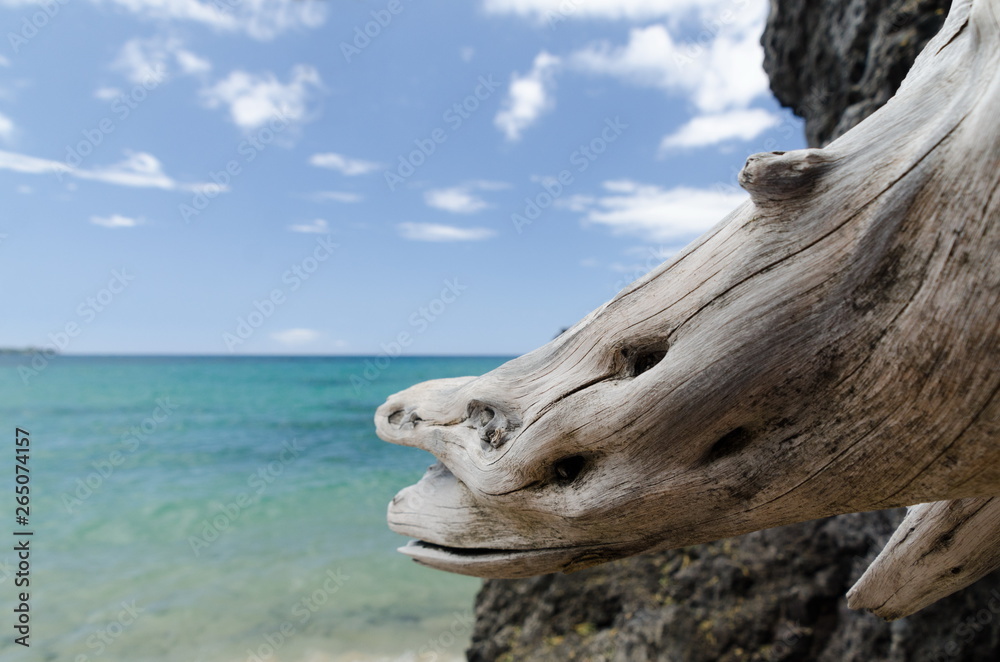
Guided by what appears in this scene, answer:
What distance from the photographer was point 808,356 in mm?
1146

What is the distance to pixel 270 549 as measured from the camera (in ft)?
32.1

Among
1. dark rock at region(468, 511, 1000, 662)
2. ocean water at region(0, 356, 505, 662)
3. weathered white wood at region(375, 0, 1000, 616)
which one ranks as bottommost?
dark rock at region(468, 511, 1000, 662)

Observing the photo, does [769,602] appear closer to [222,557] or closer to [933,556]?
[933,556]

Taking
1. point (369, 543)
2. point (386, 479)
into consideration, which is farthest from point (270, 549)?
point (386, 479)

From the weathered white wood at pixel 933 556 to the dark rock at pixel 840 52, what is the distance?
4.07 m

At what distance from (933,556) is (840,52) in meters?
5.36

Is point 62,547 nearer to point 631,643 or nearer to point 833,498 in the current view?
point 631,643

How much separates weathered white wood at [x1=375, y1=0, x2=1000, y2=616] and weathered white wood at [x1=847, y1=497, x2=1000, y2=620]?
46 cm

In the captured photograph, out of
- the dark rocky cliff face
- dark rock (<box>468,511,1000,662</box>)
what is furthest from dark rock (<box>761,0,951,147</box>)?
dark rock (<box>468,511,1000,662</box>)

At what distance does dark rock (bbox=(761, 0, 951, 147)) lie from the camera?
14.9 feet

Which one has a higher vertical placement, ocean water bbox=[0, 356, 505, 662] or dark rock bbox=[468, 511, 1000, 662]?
ocean water bbox=[0, 356, 505, 662]

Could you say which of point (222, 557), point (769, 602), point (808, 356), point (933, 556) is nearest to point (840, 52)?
point (769, 602)

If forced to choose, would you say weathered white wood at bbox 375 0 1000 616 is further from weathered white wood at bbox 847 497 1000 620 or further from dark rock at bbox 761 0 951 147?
dark rock at bbox 761 0 951 147

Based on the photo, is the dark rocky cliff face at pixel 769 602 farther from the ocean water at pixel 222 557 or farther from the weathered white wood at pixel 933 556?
the weathered white wood at pixel 933 556
